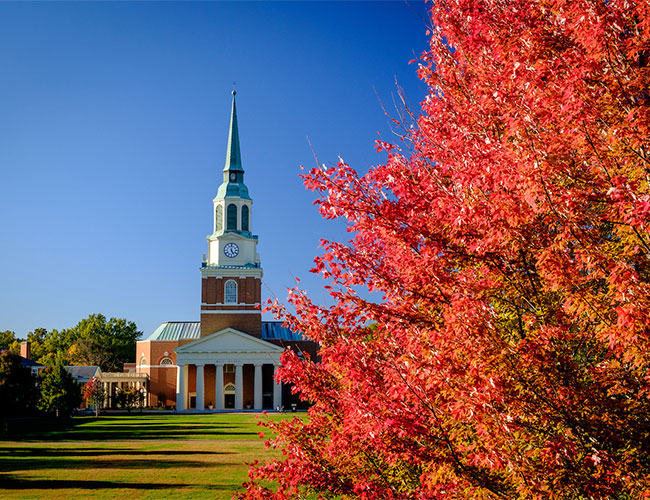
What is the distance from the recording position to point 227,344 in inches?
3130

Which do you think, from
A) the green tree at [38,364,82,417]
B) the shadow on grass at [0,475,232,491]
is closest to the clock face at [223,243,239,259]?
the green tree at [38,364,82,417]

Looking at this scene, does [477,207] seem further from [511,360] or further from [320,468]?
[320,468]

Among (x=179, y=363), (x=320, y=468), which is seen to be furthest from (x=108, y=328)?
(x=320, y=468)

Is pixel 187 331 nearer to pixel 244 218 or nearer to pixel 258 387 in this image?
pixel 258 387

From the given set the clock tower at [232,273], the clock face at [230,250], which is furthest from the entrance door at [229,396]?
the clock face at [230,250]

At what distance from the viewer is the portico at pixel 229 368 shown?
78562 mm

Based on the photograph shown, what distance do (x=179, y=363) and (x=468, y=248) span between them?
76.7 m

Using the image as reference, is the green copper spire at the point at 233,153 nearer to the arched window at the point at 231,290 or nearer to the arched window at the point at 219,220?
the arched window at the point at 219,220

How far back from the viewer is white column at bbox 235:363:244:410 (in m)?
79.2

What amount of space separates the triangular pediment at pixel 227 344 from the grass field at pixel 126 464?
36116 millimetres

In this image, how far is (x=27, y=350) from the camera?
84.1 meters

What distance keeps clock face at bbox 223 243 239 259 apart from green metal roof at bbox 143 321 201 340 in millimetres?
15201

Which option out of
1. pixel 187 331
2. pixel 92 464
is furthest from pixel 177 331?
pixel 92 464

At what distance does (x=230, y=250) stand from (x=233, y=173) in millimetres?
9971
